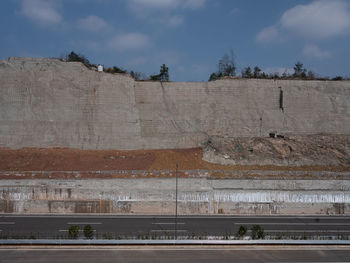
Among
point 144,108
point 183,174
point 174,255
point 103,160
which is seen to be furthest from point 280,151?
point 174,255

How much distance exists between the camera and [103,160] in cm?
2998

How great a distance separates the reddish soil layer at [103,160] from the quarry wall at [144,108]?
1696 millimetres

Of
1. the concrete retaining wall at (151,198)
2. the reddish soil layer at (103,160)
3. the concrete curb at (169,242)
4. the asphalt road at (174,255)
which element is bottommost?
the asphalt road at (174,255)

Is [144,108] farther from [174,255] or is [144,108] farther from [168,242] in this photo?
[174,255]

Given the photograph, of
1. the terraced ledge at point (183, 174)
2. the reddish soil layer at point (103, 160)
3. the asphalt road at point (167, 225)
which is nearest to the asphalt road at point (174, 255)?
the asphalt road at point (167, 225)

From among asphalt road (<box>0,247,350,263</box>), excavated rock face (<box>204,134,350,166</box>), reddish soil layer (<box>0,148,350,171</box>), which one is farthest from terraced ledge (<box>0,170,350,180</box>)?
asphalt road (<box>0,247,350,263</box>)

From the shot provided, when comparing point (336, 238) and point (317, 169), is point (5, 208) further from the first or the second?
point (317, 169)

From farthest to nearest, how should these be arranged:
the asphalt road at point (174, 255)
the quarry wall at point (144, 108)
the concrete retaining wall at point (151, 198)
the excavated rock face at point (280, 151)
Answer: the quarry wall at point (144, 108)
the excavated rock face at point (280, 151)
the concrete retaining wall at point (151, 198)
the asphalt road at point (174, 255)

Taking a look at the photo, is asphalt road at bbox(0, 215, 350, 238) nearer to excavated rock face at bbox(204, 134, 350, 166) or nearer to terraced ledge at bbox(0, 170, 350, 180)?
terraced ledge at bbox(0, 170, 350, 180)

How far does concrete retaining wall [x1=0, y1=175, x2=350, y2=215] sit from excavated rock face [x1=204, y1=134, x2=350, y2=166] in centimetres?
586

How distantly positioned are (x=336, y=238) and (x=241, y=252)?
498 centimetres

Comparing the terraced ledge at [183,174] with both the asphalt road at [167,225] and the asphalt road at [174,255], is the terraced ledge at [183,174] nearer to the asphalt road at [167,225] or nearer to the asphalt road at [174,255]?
the asphalt road at [167,225]

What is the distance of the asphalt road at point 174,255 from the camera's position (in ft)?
47.0

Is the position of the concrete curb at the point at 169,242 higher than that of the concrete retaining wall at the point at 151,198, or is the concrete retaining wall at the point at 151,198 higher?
the concrete retaining wall at the point at 151,198
